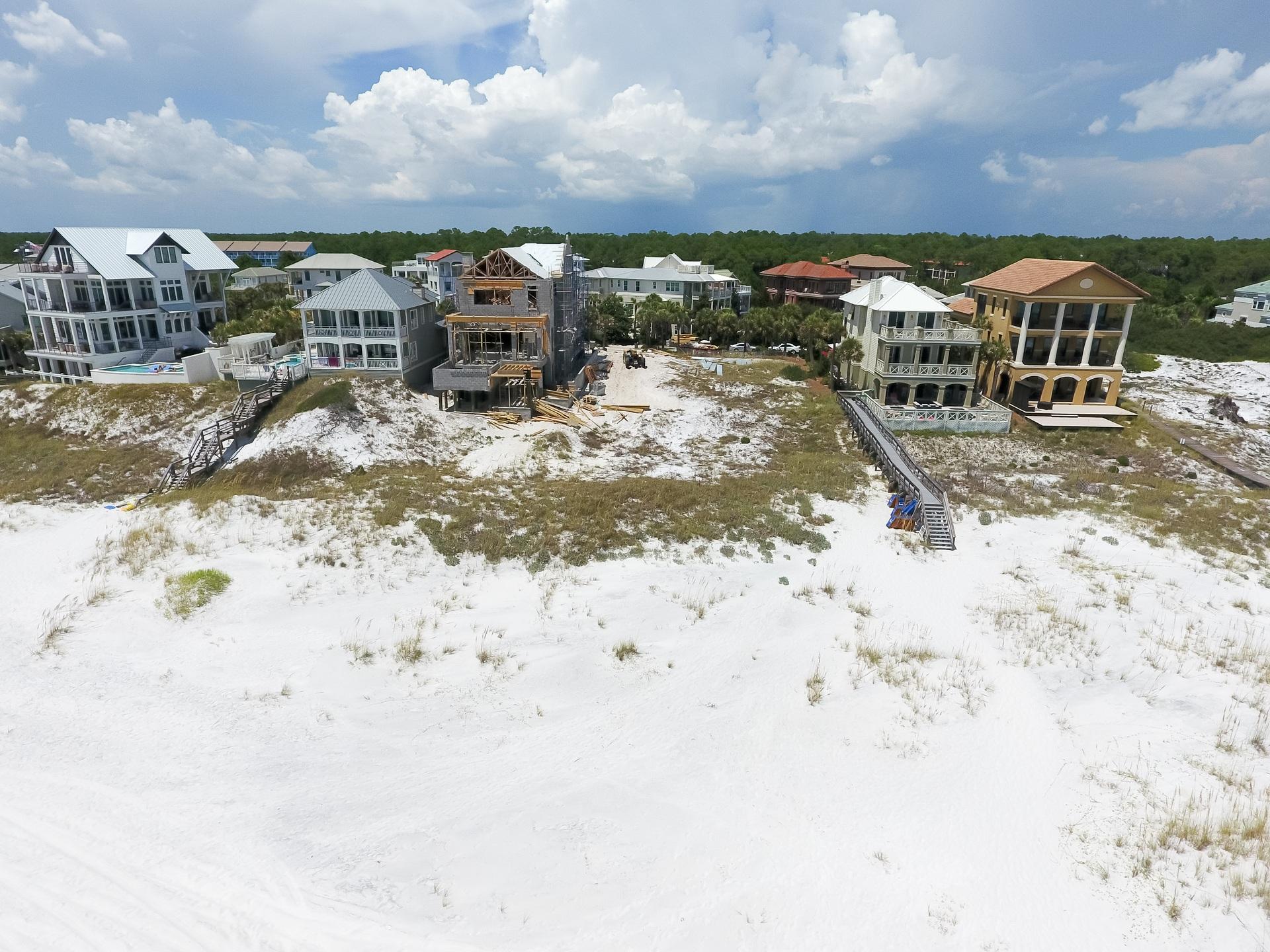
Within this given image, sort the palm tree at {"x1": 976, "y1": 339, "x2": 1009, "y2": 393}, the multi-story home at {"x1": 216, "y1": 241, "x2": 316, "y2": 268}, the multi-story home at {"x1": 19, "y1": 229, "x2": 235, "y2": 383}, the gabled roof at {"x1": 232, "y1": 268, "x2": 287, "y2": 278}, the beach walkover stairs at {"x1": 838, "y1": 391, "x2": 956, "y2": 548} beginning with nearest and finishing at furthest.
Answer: the beach walkover stairs at {"x1": 838, "y1": 391, "x2": 956, "y2": 548}
the palm tree at {"x1": 976, "y1": 339, "x2": 1009, "y2": 393}
the multi-story home at {"x1": 19, "y1": 229, "x2": 235, "y2": 383}
the gabled roof at {"x1": 232, "y1": 268, "x2": 287, "y2": 278}
the multi-story home at {"x1": 216, "y1": 241, "x2": 316, "y2": 268}

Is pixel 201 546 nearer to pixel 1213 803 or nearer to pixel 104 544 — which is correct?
pixel 104 544

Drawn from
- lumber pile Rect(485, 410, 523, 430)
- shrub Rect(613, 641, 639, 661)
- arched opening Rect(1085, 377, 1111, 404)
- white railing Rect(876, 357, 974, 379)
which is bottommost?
shrub Rect(613, 641, 639, 661)

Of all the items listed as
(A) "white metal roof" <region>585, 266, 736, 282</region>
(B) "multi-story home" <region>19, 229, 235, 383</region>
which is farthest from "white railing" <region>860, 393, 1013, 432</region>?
(B) "multi-story home" <region>19, 229, 235, 383</region>

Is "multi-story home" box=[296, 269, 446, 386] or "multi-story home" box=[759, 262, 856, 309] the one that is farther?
"multi-story home" box=[759, 262, 856, 309]

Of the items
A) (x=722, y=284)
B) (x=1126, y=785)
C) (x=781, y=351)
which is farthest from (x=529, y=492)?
(x=722, y=284)

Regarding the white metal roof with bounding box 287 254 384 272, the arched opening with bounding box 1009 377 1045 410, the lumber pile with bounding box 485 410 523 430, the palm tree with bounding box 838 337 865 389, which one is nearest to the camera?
the lumber pile with bounding box 485 410 523 430

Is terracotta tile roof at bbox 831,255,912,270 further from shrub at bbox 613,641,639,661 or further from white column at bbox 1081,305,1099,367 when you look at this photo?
shrub at bbox 613,641,639,661
